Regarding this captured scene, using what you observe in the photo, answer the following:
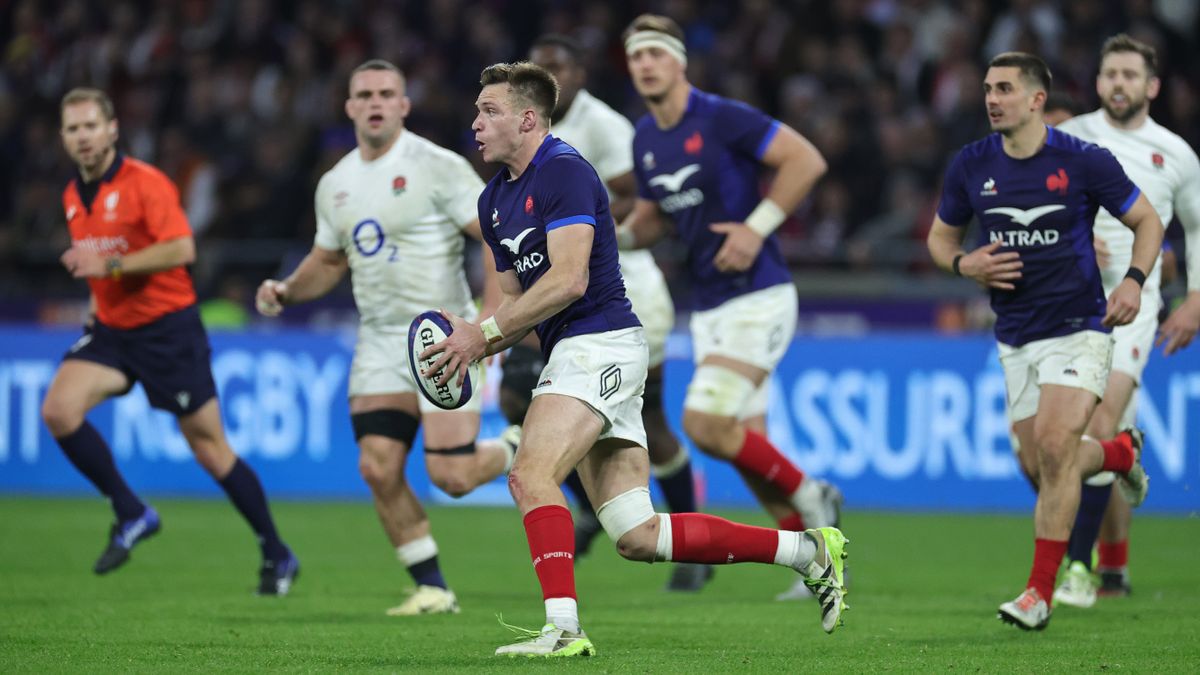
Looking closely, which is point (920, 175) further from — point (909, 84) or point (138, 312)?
point (138, 312)

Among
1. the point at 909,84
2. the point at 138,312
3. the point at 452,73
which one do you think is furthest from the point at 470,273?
the point at 138,312

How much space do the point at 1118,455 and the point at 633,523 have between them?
281 cm

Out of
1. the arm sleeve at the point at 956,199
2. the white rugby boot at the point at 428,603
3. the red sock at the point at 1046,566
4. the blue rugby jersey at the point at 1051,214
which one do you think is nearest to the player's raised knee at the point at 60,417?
the white rugby boot at the point at 428,603

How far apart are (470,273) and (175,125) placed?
18.4ft

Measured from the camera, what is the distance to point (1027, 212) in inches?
312

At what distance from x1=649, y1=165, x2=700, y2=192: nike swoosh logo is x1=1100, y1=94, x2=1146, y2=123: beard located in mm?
2243

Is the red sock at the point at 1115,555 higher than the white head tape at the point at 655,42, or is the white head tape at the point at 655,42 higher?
the white head tape at the point at 655,42

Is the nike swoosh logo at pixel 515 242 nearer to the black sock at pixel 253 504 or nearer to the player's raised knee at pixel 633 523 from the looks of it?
the player's raised knee at pixel 633 523

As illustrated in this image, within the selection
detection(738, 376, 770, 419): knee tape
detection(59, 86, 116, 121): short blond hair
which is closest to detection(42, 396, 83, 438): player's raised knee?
detection(59, 86, 116, 121): short blond hair

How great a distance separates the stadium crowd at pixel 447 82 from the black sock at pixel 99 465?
7.54 meters

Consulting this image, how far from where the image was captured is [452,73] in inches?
806

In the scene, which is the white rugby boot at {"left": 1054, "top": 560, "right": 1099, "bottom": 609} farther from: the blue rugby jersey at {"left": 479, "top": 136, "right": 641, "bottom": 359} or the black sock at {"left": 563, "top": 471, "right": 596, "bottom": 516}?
the black sock at {"left": 563, "top": 471, "right": 596, "bottom": 516}

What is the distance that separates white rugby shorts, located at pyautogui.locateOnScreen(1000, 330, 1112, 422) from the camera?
787 cm

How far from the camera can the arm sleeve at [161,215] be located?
9.69 meters
